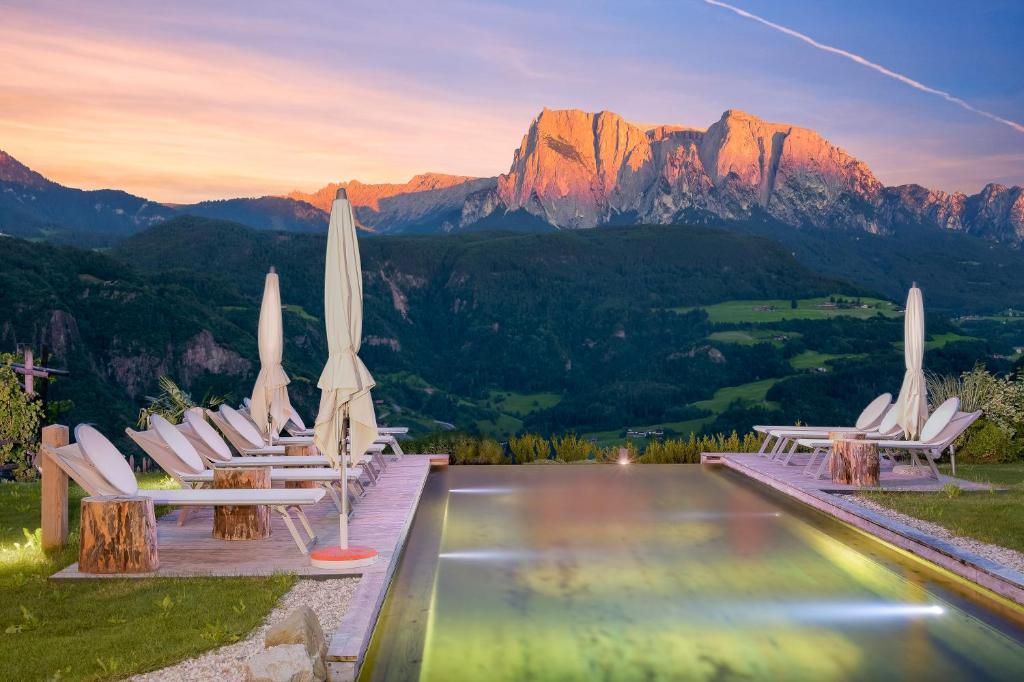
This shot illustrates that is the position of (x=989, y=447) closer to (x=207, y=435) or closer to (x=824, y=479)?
(x=824, y=479)

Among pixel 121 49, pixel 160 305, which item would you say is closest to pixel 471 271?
pixel 160 305

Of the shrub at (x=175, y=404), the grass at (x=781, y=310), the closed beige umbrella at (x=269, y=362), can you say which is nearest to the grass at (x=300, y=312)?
the grass at (x=781, y=310)

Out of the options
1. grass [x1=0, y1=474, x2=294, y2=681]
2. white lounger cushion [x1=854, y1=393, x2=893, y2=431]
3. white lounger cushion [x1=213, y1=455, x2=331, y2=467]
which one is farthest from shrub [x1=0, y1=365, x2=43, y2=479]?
white lounger cushion [x1=854, y1=393, x2=893, y2=431]

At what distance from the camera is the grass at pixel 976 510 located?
6891 mm

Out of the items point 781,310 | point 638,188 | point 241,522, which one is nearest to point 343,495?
point 241,522

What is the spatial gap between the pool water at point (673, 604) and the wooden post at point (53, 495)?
7.41 ft

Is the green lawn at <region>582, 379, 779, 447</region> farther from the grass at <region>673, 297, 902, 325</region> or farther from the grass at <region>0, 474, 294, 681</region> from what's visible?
the grass at <region>0, 474, 294, 681</region>

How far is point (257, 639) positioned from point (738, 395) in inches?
2455

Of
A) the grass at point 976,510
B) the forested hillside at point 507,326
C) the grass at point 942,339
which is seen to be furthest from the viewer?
the grass at point 942,339

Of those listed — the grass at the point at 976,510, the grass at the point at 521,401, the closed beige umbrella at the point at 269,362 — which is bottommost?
the grass at the point at 521,401

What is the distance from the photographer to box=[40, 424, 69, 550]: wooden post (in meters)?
6.18

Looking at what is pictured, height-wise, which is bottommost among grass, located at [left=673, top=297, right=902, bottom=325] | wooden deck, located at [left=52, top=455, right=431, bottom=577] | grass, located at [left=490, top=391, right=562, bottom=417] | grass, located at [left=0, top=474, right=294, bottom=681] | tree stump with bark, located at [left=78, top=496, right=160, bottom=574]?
grass, located at [left=490, top=391, right=562, bottom=417]

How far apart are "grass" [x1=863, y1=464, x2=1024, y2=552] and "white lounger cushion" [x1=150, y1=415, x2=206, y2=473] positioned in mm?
5675

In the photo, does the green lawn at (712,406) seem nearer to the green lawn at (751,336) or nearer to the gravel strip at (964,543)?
the green lawn at (751,336)
